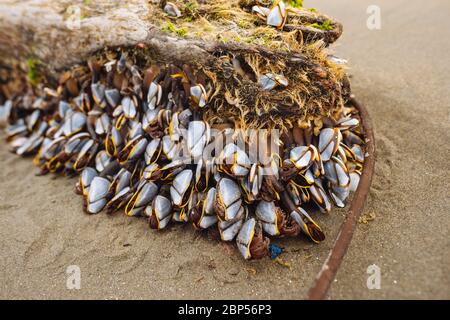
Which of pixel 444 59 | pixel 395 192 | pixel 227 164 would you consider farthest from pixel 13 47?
pixel 444 59

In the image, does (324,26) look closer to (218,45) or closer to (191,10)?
(218,45)

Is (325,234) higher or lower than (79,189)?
higher

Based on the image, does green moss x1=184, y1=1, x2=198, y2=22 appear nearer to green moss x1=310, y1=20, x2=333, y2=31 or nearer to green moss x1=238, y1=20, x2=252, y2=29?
green moss x1=238, y1=20, x2=252, y2=29

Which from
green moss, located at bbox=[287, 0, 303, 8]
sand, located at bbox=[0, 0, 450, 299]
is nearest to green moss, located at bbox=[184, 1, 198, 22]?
green moss, located at bbox=[287, 0, 303, 8]

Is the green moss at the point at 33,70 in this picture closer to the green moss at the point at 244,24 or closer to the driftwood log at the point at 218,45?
the driftwood log at the point at 218,45

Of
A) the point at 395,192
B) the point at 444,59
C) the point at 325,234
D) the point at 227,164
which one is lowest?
the point at 325,234

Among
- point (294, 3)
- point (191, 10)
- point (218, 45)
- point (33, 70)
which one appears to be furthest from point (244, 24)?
point (33, 70)
